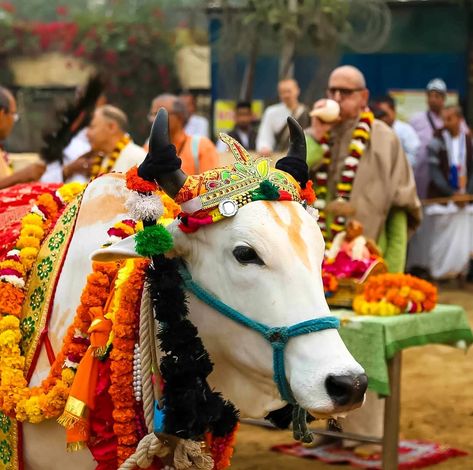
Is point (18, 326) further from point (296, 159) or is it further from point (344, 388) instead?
point (344, 388)

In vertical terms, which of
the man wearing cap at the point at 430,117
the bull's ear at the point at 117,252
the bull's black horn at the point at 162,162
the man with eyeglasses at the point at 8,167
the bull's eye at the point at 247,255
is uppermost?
the bull's black horn at the point at 162,162

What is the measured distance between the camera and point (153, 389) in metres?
3.35

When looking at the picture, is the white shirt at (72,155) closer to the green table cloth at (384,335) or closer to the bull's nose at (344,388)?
the green table cloth at (384,335)

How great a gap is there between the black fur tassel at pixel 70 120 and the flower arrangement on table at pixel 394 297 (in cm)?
186

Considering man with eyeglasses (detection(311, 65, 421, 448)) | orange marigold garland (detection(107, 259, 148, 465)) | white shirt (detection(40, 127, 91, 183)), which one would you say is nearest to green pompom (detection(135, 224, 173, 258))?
orange marigold garland (detection(107, 259, 148, 465))

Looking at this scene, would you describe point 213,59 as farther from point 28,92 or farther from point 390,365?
→ point 390,365

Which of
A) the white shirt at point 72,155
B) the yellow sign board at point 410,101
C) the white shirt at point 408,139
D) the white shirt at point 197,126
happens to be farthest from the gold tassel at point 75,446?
the yellow sign board at point 410,101

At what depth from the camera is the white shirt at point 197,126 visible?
1316 cm

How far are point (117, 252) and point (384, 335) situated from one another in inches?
101

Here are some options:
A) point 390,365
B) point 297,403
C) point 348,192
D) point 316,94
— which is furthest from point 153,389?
point 316,94

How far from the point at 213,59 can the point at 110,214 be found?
1063 cm

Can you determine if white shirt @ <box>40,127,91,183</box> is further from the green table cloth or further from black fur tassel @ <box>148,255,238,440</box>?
black fur tassel @ <box>148,255,238,440</box>

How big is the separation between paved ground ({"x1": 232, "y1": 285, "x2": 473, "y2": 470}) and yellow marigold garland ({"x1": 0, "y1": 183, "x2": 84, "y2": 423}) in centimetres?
281

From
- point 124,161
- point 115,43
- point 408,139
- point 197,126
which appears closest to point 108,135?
point 124,161
